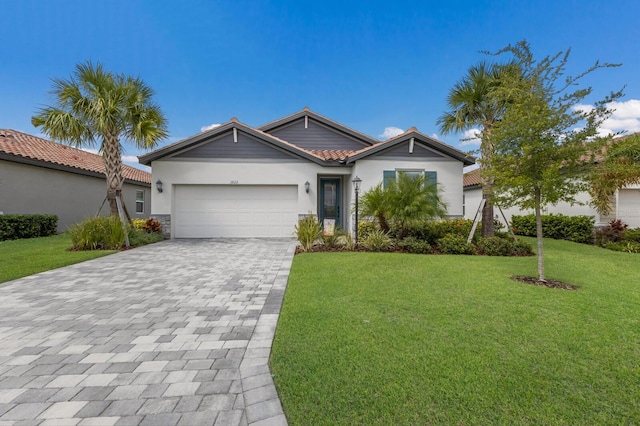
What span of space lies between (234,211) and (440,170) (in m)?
9.11

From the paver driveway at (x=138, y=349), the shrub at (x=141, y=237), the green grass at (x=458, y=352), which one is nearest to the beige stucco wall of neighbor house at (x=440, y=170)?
the green grass at (x=458, y=352)

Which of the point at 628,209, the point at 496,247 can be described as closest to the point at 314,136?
the point at 496,247

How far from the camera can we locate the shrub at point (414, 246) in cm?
880

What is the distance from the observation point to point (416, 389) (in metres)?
2.20

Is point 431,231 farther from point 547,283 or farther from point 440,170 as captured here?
point 547,283

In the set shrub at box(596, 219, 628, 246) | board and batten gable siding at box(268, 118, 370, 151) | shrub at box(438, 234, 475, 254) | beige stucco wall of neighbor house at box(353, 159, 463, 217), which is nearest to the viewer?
shrub at box(438, 234, 475, 254)

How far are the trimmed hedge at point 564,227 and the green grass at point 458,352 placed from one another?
7.50 meters

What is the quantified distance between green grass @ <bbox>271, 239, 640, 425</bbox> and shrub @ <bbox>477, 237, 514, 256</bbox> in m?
3.06

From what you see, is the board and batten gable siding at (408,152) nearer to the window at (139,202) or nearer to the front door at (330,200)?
the front door at (330,200)

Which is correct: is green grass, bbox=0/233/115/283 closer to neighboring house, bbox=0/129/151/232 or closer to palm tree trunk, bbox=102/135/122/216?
palm tree trunk, bbox=102/135/122/216

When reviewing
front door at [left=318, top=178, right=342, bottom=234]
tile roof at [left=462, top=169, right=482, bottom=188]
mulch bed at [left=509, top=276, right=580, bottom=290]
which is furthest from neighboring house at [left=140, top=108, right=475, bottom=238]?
tile roof at [left=462, top=169, right=482, bottom=188]

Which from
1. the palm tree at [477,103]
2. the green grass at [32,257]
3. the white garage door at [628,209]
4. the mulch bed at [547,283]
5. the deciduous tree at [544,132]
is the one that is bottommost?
the mulch bed at [547,283]

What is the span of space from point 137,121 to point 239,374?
422 inches

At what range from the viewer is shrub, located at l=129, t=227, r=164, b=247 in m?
9.98
